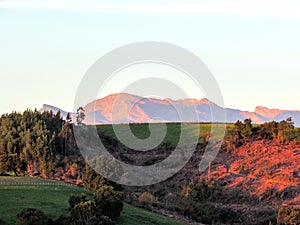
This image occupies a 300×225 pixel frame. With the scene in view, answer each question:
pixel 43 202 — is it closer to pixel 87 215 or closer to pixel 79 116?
pixel 87 215

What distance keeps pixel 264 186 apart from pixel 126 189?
20786mm

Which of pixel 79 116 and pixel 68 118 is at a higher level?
pixel 79 116

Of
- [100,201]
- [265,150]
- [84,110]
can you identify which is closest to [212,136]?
[265,150]

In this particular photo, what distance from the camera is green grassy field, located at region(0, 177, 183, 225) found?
49.2m

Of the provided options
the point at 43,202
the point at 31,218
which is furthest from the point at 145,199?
the point at 31,218

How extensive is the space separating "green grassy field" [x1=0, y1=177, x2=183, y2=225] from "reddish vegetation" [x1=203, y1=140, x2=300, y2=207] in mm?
26634

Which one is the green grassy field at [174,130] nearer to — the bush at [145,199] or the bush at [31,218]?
the bush at [145,199]

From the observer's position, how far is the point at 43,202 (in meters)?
52.8

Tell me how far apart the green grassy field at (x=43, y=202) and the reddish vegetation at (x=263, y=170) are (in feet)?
87.4

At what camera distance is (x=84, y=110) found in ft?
381

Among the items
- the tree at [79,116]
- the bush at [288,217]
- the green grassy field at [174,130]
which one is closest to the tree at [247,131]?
the green grassy field at [174,130]

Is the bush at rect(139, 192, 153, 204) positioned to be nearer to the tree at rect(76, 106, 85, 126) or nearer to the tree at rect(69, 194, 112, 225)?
the tree at rect(69, 194, 112, 225)

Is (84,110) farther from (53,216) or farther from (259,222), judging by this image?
(53,216)

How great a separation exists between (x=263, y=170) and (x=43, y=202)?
153ft
